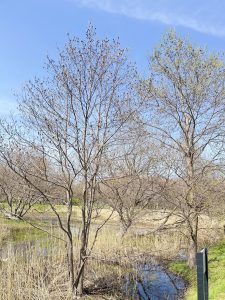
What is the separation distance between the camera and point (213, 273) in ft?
40.4

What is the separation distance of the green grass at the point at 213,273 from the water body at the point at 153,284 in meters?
0.29

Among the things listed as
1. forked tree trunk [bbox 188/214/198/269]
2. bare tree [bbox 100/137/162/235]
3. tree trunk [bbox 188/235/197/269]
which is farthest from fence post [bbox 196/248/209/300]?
tree trunk [bbox 188/235/197/269]

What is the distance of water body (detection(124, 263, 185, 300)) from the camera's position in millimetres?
11117

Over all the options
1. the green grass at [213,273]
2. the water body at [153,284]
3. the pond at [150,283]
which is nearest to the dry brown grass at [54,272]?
the pond at [150,283]

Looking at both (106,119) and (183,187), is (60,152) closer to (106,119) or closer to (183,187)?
(106,119)

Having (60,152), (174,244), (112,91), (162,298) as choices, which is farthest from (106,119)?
(174,244)

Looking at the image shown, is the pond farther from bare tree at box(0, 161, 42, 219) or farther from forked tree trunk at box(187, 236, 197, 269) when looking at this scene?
bare tree at box(0, 161, 42, 219)

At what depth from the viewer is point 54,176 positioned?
10.5 meters

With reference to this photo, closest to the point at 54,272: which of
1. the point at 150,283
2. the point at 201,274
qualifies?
the point at 150,283

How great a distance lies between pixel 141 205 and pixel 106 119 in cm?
1161

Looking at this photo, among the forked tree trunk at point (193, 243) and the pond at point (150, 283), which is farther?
the forked tree trunk at point (193, 243)

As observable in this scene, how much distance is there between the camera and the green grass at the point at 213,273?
10148 mm

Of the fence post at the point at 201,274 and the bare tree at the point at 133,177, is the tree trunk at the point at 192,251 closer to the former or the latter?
the bare tree at the point at 133,177

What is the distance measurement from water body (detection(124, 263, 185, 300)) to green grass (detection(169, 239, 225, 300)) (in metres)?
0.29
